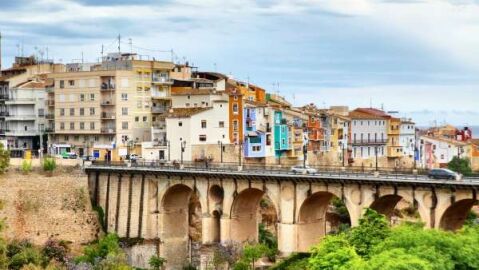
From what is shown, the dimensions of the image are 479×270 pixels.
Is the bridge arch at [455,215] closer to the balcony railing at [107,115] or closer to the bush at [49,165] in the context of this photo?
Result: the bush at [49,165]

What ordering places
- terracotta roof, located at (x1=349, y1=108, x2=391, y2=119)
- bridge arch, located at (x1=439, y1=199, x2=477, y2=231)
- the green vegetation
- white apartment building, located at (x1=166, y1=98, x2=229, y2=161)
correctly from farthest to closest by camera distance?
terracotta roof, located at (x1=349, y1=108, x2=391, y2=119), white apartment building, located at (x1=166, y1=98, x2=229, y2=161), bridge arch, located at (x1=439, y1=199, x2=477, y2=231), the green vegetation

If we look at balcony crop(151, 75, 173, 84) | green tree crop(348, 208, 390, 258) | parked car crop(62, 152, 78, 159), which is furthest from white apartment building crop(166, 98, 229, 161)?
green tree crop(348, 208, 390, 258)

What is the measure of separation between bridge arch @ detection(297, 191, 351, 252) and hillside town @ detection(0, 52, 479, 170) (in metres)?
23.1

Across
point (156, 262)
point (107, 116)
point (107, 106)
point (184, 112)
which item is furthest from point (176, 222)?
point (107, 106)

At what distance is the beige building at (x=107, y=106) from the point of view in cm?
10219

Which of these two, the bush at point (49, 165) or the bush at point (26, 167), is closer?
the bush at point (26, 167)

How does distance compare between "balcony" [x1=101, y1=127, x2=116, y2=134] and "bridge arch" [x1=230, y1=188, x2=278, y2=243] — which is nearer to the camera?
"bridge arch" [x1=230, y1=188, x2=278, y2=243]

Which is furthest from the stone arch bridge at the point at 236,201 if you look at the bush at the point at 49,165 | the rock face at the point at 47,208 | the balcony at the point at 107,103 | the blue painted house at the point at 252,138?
the blue painted house at the point at 252,138

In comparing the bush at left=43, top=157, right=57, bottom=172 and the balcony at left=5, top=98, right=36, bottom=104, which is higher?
the balcony at left=5, top=98, right=36, bottom=104

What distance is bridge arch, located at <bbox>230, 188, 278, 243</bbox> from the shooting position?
76.8m

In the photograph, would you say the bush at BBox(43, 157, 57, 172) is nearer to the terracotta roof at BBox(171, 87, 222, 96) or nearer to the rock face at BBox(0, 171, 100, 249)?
the rock face at BBox(0, 171, 100, 249)

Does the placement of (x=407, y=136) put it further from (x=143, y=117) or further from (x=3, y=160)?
(x=3, y=160)

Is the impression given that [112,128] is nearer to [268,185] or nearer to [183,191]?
[183,191]

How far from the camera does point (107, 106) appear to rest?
337 feet
